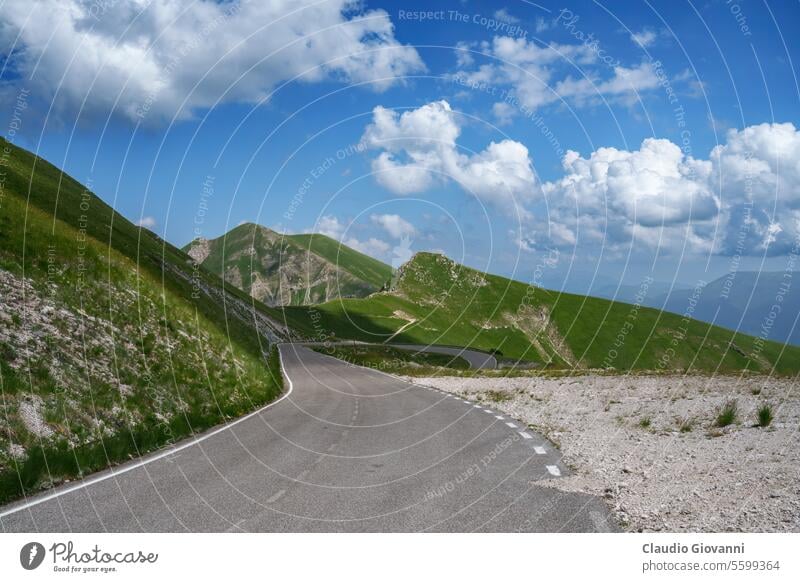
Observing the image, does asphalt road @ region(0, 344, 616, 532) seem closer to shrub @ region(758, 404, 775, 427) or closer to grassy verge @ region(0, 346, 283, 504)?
grassy verge @ region(0, 346, 283, 504)

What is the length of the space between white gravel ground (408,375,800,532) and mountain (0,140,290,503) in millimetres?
9448

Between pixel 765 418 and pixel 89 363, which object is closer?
pixel 765 418

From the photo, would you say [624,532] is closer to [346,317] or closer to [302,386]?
[302,386]

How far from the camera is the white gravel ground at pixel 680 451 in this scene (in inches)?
318

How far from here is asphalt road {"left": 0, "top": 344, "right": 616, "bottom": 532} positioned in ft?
25.8

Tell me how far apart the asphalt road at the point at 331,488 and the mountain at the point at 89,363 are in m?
1.30

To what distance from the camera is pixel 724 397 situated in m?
21.3

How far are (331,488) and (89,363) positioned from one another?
1242 centimetres

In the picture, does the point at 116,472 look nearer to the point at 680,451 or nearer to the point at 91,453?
the point at 91,453

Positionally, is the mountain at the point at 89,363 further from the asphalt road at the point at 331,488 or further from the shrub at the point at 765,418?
the shrub at the point at 765,418

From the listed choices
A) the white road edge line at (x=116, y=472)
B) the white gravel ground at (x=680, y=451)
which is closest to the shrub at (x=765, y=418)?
the white gravel ground at (x=680, y=451)

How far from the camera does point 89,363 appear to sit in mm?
19125

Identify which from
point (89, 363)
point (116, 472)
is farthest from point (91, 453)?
point (89, 363)
